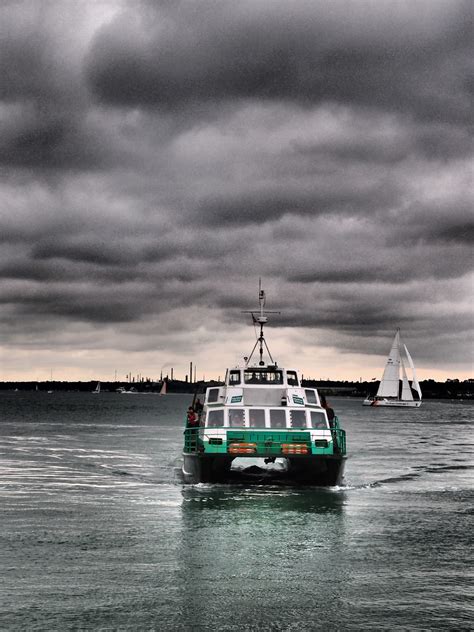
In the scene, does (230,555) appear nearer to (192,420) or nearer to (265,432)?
(265,432)

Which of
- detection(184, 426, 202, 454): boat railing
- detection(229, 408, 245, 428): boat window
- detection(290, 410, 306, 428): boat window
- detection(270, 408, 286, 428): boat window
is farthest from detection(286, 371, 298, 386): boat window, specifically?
detection(184, 426, 202, 454): boat railing

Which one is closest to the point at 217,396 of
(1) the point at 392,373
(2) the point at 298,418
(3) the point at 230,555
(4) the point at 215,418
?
(4) the point at 215,418

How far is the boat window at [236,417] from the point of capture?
32.7 meters

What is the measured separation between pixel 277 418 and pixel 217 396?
3698 millimetres

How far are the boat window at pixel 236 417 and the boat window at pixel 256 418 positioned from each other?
12.9 inches

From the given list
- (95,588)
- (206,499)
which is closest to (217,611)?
(95,588)

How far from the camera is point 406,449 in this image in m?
63.0

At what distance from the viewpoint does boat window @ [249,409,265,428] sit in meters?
32.6

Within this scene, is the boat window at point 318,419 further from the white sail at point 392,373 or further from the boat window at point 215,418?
the white sail at point 392,373

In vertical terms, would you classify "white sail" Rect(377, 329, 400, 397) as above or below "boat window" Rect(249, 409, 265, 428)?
above

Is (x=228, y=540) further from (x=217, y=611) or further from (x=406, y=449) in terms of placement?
(x=406, y=449)

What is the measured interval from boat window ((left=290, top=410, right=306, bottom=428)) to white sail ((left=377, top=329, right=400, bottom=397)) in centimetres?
13492

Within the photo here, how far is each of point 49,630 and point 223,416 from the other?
2014 centimetres

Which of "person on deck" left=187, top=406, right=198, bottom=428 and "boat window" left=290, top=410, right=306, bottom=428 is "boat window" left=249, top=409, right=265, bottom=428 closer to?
"boat window" left=290, top=410, right=306, bottom=428
